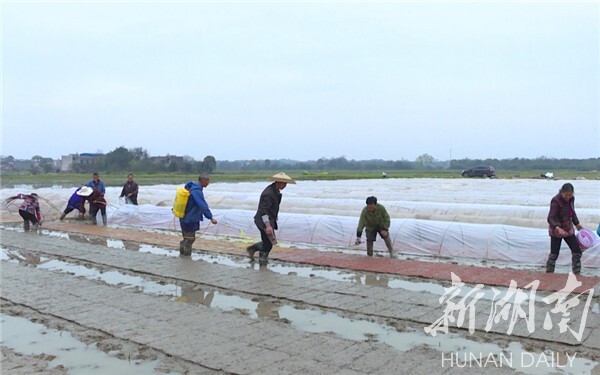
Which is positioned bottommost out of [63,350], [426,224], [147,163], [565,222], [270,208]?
[63,350]

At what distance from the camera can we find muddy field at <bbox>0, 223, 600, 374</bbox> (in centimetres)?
394

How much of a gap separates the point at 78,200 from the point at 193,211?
690 cm

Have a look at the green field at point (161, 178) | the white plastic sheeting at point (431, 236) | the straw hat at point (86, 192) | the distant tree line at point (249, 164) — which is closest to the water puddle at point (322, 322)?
the white plastic sheeting at point (431, 236)

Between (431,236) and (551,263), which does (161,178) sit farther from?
(551,263)

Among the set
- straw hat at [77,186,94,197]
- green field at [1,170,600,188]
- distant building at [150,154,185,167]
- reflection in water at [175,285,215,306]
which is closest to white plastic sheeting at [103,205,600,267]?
straw hat at [77,186,94,197]

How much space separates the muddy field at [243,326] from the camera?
12.9 feet

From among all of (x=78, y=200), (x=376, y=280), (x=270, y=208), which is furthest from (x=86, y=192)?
(x=376, y=280)

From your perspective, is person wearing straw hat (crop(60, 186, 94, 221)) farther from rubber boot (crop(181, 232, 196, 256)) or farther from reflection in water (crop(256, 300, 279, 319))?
reflection in water (crop(256, 300, 279, 319))

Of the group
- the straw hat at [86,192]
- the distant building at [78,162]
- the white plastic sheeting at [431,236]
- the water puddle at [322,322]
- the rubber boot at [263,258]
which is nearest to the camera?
the water puddle at [322,322]

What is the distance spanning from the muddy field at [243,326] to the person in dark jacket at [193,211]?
2.49 feet

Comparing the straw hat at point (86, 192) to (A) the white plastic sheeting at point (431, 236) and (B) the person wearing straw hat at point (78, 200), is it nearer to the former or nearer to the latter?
(B) the person wearing straw hat at point (78, 200)

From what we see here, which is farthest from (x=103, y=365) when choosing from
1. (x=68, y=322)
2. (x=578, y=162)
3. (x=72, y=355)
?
(x=578, y=162)

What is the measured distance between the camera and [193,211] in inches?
331

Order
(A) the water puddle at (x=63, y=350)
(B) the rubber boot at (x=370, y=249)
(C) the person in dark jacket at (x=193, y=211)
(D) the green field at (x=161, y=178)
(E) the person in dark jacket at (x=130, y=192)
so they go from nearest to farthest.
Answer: (A) the water puddle at (x=63, y=350), (C) the person in dark jacket at (x=193, y=211), (B) the rubber boot at (x=370, y=249), (E) the person in dark jacket at (x=130, y=192), (D) the green field at (x=161, y=178)
